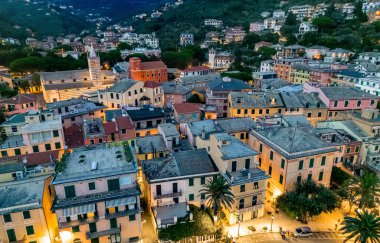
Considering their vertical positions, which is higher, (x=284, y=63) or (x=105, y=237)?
(x=284, y=63)

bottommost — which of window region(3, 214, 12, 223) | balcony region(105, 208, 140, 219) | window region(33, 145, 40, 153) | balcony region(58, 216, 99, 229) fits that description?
balcony region(58, 216, 99, 229)

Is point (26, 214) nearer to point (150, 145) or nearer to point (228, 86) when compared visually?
point (150, 145)

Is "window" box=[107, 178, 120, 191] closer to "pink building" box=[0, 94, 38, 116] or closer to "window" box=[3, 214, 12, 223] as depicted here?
Result: "window" box=[3, 214, 12, 223]

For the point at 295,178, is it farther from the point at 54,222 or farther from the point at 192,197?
the point at 54,222

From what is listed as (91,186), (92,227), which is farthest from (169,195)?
(91,186)

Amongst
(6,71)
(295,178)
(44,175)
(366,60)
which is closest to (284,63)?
(366,60)

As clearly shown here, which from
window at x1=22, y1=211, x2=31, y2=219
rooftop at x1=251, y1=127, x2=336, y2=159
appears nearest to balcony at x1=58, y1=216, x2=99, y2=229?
window at x1=22, y1=211, x2=31, y2=219

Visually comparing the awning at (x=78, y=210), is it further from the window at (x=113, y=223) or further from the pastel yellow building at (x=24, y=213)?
the window at (x=113, y=223)
